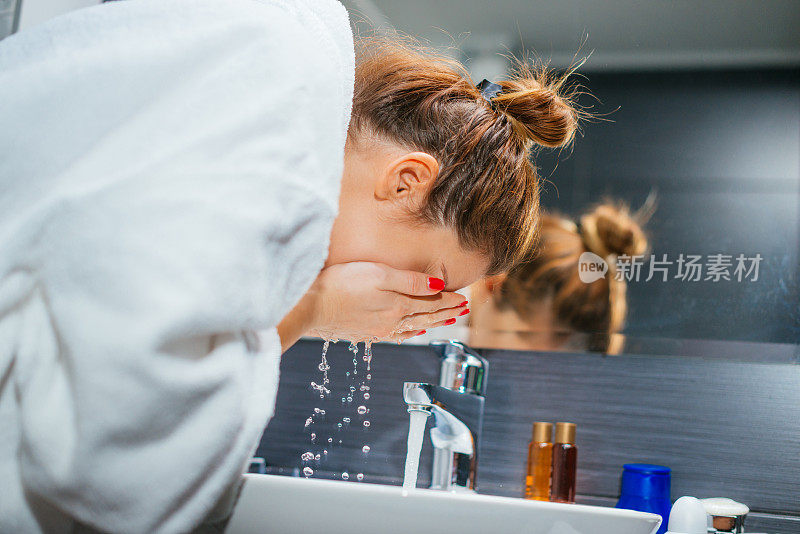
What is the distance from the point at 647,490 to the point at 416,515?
45 centimetres

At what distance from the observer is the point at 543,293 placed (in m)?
1.17

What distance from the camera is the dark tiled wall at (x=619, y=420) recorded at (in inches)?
42.1

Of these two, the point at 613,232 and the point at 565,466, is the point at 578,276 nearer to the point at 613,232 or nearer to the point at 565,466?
the point at 613,232

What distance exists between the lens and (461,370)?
1.02 meters

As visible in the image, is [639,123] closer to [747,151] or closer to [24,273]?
[747,151]

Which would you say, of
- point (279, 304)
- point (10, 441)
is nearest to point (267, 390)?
point (279, 304)

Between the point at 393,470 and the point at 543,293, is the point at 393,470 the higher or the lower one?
the lower one

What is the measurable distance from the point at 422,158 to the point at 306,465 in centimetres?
71

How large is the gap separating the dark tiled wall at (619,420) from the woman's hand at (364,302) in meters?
0.32

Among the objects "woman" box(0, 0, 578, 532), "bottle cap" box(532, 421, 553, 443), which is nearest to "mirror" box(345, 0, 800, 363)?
"bottle cap" box(532, 421, 553, 443)

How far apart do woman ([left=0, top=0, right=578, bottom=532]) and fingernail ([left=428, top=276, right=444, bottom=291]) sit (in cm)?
30

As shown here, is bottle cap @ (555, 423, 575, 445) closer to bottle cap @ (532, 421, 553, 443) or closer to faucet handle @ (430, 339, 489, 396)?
bottle cap @ (532, 421, 553, 443)

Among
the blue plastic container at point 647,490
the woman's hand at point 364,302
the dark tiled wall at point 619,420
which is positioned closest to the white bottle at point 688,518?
the blue plastic container at point 647,490

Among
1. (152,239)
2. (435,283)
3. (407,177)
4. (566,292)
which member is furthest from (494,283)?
(152,239)
